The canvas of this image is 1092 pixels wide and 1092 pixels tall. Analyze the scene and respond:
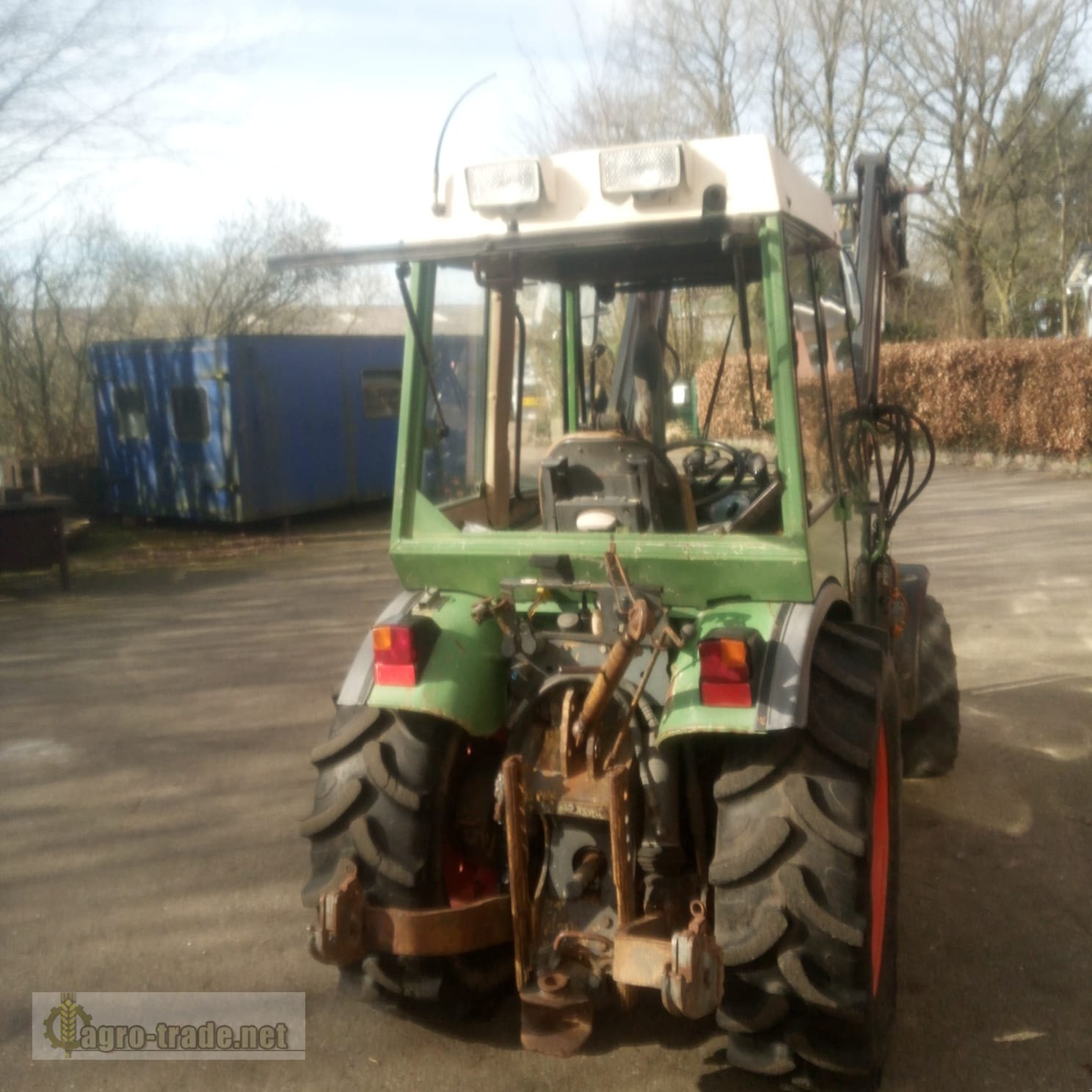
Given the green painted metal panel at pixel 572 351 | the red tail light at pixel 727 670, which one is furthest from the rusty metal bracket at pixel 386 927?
the green painted metal panel at pixel 572 351

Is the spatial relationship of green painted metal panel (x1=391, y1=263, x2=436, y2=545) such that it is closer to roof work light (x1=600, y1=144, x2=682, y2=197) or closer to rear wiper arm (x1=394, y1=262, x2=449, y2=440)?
rear wiper arm (x1=394, y1=262, x2=449, y2=440)

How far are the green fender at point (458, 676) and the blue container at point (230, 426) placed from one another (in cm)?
1030

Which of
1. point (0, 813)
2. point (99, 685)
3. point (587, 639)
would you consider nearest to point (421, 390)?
point (587, 639)

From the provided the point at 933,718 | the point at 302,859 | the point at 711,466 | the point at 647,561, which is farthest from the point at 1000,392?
the point at 647,561

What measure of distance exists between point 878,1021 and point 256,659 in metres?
5.76

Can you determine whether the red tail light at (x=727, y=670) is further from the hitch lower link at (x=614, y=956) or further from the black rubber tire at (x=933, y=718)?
the black rubber tire at (x=933, y=718)

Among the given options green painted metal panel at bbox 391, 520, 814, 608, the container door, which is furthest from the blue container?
green painted metal panel at bbox 391, 520, 814, 608

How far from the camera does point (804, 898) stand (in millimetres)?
2684

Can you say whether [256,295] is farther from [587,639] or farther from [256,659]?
[587,639]

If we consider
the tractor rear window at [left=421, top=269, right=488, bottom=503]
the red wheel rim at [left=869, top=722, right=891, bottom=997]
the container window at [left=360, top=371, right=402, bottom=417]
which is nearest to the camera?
the red wheel rim at [left=869, top=722, right=891, bottom=997]

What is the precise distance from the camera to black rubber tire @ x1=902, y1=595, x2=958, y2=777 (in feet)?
16.1

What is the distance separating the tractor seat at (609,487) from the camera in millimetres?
3230

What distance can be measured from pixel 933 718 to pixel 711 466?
4.98ft

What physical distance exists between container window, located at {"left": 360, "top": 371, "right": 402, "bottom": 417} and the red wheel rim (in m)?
12.2
